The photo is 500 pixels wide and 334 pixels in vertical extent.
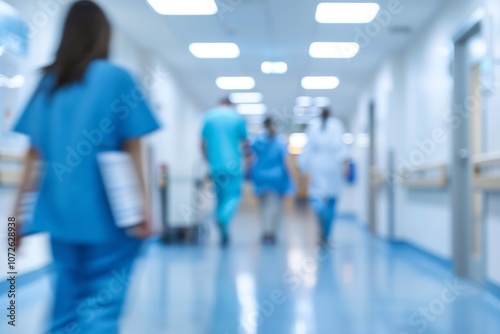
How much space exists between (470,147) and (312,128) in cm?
228

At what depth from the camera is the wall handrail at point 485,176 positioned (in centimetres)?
370

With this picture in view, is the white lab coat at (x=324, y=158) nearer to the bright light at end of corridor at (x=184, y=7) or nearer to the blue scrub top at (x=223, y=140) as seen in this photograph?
the blue scrub top at (x=223, y=140)

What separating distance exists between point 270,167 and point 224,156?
1.13 m

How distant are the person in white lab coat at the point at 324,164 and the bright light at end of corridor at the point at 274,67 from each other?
6.97 ft

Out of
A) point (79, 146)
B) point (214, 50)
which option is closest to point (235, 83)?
point (214, 50)

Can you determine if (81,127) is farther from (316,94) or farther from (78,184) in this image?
(316,94)

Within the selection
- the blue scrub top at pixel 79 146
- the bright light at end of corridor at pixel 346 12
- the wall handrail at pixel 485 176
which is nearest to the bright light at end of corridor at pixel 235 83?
the bright light at end of corridor at pixel 346 12

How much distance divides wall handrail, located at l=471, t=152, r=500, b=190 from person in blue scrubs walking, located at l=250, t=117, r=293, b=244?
3.36m

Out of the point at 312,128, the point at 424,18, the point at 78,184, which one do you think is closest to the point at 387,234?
the point at 312,128

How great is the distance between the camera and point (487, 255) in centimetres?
415

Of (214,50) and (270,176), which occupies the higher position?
(214,50)

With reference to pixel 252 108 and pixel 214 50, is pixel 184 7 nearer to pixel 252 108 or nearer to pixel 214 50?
pixel 214 50

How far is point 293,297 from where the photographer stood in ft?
12.4

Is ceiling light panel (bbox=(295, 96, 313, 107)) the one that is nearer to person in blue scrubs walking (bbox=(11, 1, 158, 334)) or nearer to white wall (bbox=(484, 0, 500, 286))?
white wall (bbox=(484, 0, 500, 286))
